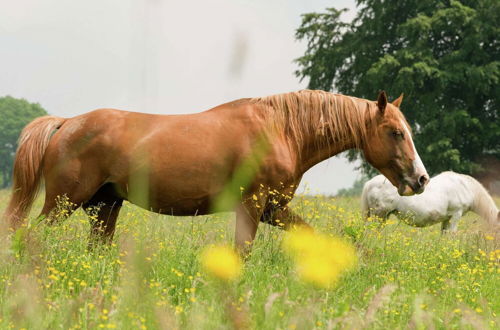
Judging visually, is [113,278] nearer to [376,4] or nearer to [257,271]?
[257,271]

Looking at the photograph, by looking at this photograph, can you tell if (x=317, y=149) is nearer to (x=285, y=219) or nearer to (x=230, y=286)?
(x=285, y=219)

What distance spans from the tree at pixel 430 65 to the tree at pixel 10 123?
191 ft

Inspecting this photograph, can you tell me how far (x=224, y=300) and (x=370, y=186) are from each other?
28.8ft

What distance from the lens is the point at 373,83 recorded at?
24.7m

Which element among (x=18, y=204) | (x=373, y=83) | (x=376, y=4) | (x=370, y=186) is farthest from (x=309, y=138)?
(x=376, y=4)

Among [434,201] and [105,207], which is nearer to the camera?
[105,207]

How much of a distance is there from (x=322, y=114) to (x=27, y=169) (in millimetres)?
2985

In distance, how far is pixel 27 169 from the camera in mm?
5918

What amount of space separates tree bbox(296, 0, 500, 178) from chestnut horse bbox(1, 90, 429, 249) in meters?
16.7

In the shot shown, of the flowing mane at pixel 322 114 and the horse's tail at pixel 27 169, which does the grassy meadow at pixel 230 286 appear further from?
the flowing mane at pixel 322 114

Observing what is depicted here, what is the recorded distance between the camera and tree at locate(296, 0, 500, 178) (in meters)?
23.7

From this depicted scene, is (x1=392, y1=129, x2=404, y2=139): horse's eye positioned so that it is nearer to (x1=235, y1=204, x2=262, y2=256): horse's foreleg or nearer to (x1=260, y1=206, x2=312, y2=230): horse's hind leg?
(x1=260, y1=206, x2=312, y2=230): horse's hind leg

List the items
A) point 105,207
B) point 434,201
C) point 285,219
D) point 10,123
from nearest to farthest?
point 285,219 < point 105,207 < point 434,201 < point 10,123

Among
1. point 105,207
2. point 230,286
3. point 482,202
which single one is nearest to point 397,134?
point 105,207
